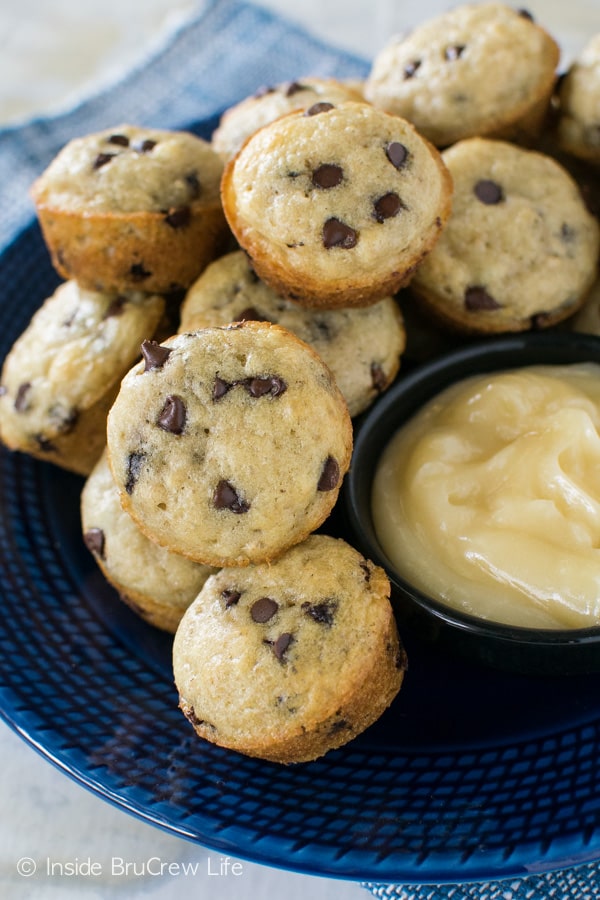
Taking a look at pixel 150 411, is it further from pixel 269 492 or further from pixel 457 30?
pixel 457 30

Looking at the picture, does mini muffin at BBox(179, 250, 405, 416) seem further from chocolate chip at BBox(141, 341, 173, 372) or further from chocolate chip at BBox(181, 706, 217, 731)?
chocolate chip at BBox(181, 706, 217, 731)

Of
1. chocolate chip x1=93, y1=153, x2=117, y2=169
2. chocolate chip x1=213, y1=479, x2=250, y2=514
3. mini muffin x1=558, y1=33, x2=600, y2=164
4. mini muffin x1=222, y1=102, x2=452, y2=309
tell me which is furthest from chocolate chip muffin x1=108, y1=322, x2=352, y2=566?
mini muffin x1=558, y1=33, x2=600, y2=164

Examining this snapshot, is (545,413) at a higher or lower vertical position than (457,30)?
lower

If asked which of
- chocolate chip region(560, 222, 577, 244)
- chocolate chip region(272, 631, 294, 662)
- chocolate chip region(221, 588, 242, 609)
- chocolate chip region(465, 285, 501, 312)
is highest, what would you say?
chocolate chip region(560, 222, 577, 244)

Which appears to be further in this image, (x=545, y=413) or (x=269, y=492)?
(x=545, y=413)

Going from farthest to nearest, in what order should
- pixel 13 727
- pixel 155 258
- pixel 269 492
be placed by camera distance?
pixel 155 258, pixel 13 727, pixel 269 492

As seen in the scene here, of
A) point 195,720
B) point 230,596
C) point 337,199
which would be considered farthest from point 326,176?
point 195,720

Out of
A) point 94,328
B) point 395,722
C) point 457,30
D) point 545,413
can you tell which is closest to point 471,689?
point 395,722

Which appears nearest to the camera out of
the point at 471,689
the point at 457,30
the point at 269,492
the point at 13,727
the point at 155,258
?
the point at 269,492
